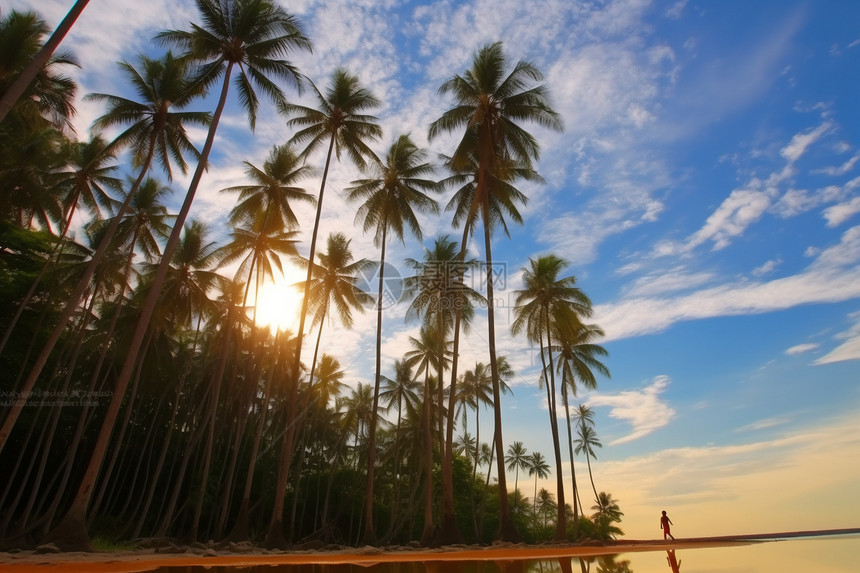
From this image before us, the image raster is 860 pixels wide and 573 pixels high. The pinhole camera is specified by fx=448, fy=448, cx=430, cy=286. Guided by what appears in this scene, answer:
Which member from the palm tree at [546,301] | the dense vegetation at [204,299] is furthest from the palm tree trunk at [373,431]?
the palm tree at [546,301]

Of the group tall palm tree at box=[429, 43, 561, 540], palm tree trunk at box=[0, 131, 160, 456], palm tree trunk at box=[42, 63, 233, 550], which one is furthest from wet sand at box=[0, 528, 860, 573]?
tall palm tree at box=[429, 43, 561, 540]

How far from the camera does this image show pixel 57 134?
18.4 m

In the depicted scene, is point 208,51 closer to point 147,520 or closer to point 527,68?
point 527,68

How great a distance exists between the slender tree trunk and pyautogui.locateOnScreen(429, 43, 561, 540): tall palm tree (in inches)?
536

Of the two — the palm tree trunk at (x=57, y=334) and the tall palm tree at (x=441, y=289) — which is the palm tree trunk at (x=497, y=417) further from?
the palm tree trunk at (x=57, y=334)

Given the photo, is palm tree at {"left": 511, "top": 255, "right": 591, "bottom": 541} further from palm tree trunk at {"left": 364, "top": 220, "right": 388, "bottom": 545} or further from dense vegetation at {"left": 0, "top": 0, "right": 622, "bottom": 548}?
palm tree trunk at {"left": 364, "top": 220, "right": 388, "bottom": 545}

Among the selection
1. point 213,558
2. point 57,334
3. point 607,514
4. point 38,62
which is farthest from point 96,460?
point 607,514

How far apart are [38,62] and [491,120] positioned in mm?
16055

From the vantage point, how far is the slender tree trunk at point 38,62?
849 cm

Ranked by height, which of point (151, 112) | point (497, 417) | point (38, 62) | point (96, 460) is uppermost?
point (151, 112)

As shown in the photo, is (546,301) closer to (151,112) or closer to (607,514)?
(151,112)

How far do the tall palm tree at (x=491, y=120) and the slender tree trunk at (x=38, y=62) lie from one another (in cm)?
1361

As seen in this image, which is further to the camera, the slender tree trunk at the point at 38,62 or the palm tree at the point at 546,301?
the palm tree at the point at 546,301

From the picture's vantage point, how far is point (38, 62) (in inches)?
348
